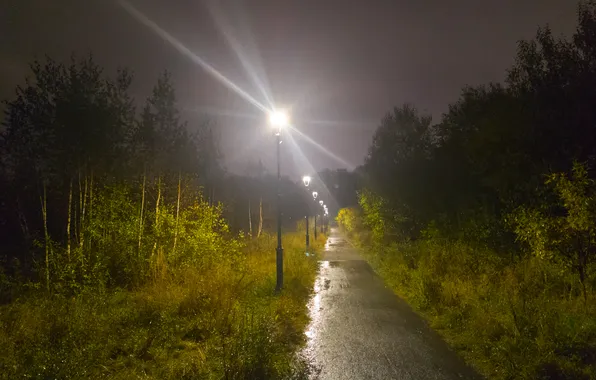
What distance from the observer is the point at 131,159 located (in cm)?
1123

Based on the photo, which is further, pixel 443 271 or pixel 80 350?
pixel 443 271

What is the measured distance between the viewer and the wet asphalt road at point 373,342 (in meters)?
5.20

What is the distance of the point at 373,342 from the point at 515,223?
256 inches

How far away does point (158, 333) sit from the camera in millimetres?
6211

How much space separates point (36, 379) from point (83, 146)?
239 inches

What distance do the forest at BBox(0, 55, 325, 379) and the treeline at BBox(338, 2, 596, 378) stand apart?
3210 millimetres

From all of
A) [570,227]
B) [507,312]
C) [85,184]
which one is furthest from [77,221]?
[570,227]

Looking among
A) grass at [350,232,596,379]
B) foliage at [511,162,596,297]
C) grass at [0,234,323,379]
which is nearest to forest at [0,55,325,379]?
grass at [0,234,323,379]

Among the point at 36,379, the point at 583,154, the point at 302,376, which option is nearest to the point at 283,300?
the point at 302,376

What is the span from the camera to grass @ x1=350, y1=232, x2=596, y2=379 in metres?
4.94

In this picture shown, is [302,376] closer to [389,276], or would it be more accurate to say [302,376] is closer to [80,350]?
[80,350]

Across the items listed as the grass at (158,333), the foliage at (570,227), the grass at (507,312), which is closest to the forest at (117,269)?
the grass at (158,333)

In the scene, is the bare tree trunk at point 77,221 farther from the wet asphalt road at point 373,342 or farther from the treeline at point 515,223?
the treeline at point 515,223

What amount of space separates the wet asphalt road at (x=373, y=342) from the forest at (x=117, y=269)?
479 mm
